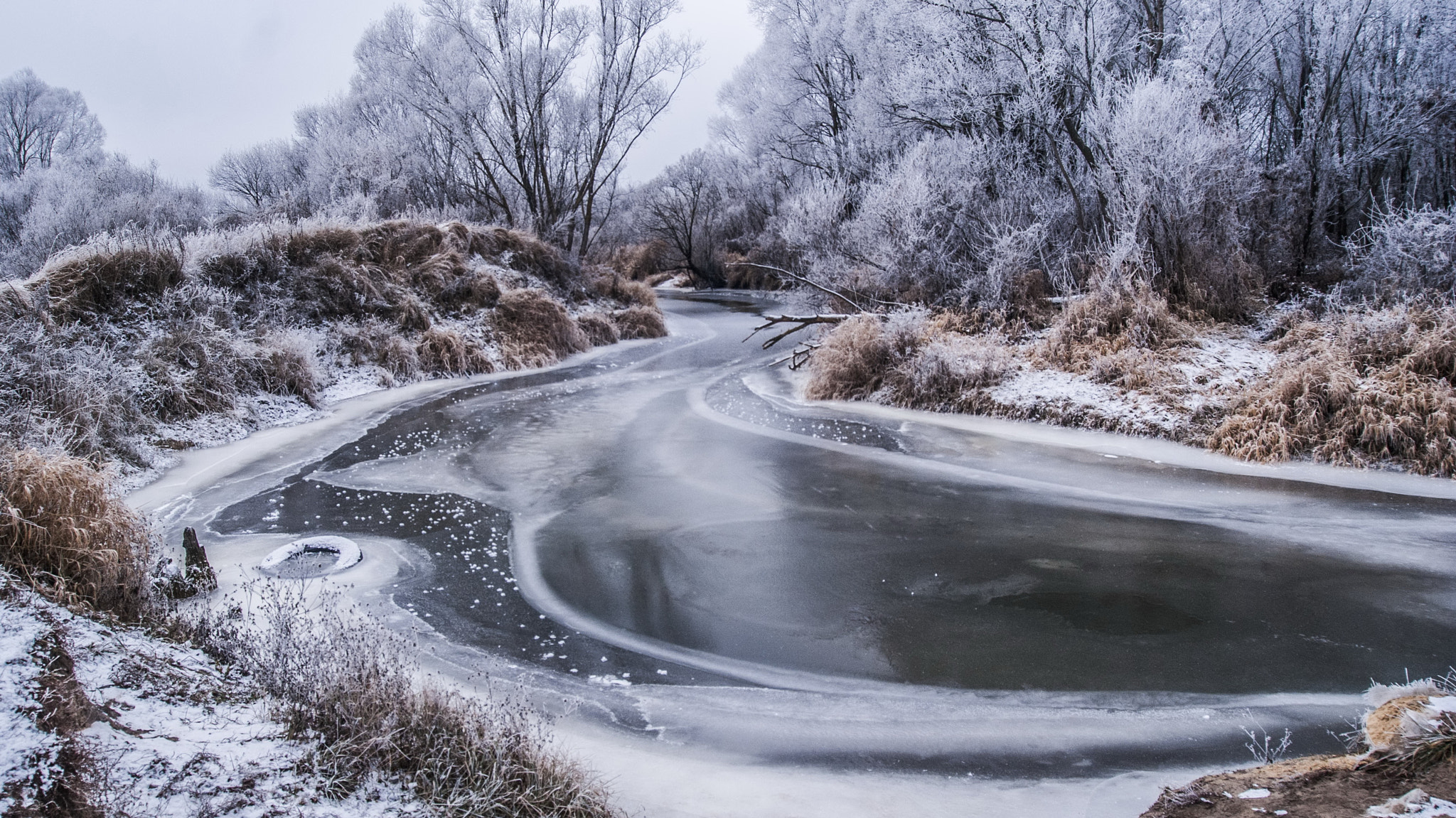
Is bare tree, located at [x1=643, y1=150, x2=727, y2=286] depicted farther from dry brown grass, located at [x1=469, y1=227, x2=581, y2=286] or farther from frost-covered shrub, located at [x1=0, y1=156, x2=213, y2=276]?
frost-covered shrub, located at [x1=0, y1=156, x2=213, y2=276]

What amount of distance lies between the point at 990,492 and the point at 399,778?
574 centimetres

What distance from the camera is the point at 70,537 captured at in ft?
13.1

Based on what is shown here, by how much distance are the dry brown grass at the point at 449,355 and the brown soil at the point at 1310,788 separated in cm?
1301

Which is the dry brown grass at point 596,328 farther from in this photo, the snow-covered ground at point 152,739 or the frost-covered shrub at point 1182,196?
the snow-covered ground at point 152,739

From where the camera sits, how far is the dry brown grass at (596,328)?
18156 millimetres

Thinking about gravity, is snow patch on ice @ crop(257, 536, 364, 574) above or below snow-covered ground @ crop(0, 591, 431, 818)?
below

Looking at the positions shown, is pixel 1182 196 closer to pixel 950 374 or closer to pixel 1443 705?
pixel 950 374

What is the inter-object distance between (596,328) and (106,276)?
9586mm

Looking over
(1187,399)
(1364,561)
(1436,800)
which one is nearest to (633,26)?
(1187,399)

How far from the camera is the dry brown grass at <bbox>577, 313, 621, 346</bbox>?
1816 centimetres

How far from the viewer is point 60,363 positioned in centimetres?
799

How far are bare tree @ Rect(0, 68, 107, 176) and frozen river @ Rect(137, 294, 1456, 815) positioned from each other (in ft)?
106

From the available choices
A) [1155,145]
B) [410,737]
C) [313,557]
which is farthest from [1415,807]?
[1155,145]

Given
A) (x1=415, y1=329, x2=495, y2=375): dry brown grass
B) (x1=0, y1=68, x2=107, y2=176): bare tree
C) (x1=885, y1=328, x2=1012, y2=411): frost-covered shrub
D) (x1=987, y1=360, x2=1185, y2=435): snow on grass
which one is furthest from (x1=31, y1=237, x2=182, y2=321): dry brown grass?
(x1=0, y1=68, x2=107, y2=176): bare tree
